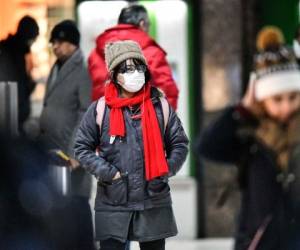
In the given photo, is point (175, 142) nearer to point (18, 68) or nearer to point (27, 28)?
point (18, 68)

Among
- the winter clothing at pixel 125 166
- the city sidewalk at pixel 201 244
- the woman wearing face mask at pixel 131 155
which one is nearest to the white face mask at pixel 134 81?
the woman wearing face mask at pixel 131 155

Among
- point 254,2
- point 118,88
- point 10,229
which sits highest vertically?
point 254,2

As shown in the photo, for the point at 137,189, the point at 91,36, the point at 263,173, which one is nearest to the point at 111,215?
the point at 137,189

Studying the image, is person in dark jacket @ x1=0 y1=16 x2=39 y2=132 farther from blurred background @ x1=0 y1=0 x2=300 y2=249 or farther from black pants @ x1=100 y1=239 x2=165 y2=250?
black pants @ x1=100 y1=239 x2=165 y2=250

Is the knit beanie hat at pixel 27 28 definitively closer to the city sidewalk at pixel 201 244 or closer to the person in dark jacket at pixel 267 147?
the city sidewalk at pixel 201 244

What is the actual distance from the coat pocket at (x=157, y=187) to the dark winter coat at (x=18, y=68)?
160 centimetres

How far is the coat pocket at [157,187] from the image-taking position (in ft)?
17.2

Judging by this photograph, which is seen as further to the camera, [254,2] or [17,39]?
[254,2]

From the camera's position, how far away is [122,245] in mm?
5301

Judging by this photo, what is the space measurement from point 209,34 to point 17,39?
1960mm

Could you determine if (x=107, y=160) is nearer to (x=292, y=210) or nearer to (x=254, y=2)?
(x=292, y=210)

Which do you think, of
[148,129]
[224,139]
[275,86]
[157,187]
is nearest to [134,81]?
[148,129]

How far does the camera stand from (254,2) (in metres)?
8.24

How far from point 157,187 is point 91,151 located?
1.35ft
